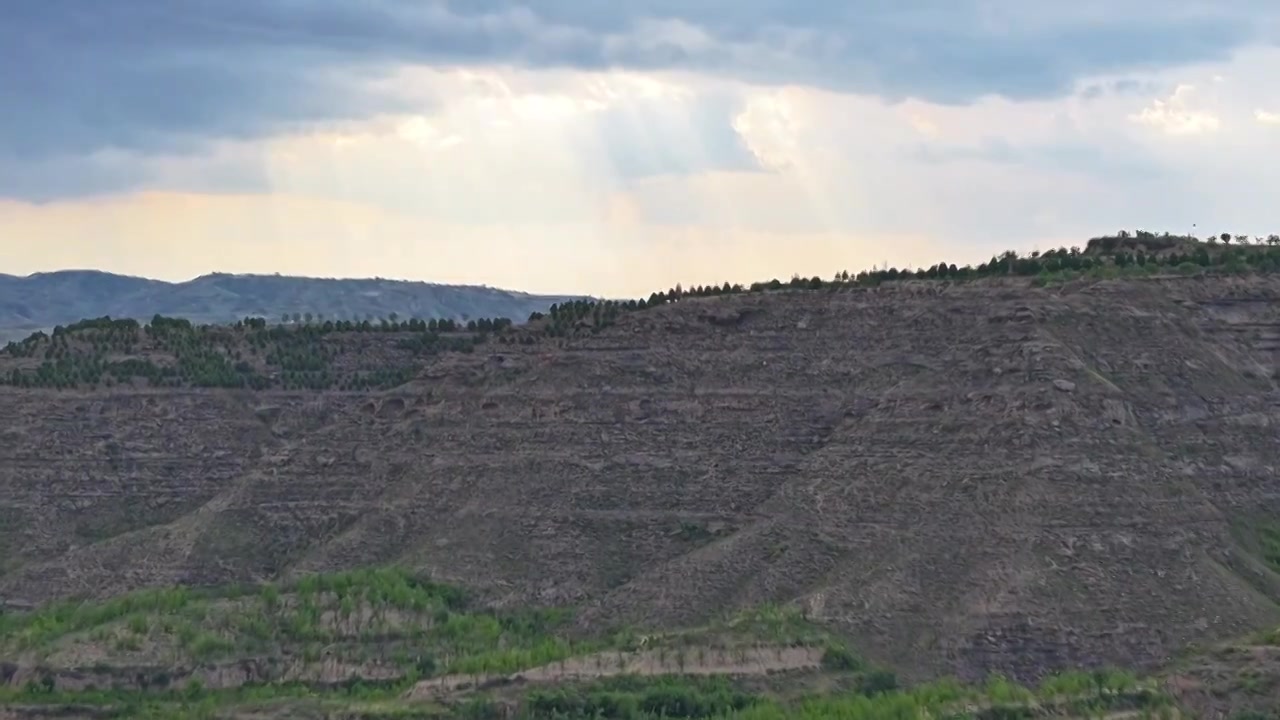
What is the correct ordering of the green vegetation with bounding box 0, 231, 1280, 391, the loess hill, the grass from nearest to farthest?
the grass < the loess hill < the green vegetation with bounding box 0, 231, 1280, 391

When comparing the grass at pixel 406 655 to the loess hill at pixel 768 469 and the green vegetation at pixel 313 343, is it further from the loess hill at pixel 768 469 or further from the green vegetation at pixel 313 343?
the green vegetation at pixel 313 343

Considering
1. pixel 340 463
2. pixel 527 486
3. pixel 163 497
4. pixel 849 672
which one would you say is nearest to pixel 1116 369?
pixel 849 672

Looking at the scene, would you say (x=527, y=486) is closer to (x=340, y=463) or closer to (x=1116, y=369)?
(x=340, y=463)

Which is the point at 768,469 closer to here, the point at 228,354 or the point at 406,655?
the point at 406,655

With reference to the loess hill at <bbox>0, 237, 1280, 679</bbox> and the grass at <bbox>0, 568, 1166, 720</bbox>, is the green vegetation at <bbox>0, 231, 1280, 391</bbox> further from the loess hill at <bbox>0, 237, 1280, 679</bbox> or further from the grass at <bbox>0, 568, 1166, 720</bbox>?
the grass at <bbox>0, 568, 1166, 720</bbox>

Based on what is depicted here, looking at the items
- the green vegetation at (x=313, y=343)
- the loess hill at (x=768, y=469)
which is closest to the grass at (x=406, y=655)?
the loess hill at (x=768, y=469)

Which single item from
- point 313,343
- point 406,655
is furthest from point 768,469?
point 313,343

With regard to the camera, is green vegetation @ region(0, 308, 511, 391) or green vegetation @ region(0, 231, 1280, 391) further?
green vegetation @ region(0, 308, 511, 391)

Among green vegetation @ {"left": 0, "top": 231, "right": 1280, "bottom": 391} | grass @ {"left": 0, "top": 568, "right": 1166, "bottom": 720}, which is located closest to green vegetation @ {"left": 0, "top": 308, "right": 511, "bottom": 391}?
green vegetation @ {"left": 0, "top": 231, "right": 1280, "bottom": 391}

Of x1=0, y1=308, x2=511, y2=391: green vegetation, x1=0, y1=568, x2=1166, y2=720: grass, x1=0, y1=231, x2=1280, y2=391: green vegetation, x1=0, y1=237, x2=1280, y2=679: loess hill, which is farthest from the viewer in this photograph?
x1=0, y1=308, x2=511, y2=391: green vegetation
